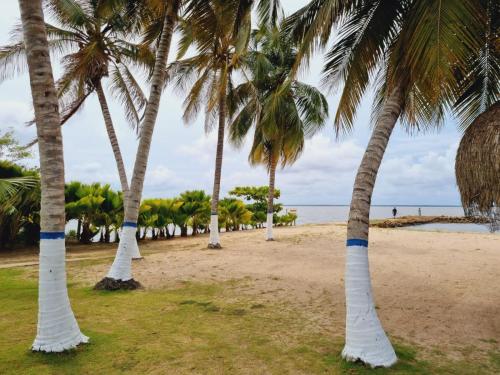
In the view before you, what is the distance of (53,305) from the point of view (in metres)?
4.99

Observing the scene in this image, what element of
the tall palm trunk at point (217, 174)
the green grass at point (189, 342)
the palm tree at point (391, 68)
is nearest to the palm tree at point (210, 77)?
the tall palm trunk at point (217, 174)

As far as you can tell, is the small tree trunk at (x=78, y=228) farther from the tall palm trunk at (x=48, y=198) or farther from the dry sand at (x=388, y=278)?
the tall palm trunk at (x=48, y=198)

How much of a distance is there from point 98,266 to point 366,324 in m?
9.38

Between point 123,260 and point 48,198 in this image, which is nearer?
point 48,198

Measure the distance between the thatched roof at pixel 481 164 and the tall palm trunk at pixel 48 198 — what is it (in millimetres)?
6019

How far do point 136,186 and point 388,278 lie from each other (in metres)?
6.90

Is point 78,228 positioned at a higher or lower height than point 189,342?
higher

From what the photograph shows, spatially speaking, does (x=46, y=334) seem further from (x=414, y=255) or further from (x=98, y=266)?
(x=414, y=255)

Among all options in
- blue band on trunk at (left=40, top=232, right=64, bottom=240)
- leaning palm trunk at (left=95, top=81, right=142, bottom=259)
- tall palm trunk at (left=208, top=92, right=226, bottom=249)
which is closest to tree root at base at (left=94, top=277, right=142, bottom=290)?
blue band on trunk at (left=40, top=232, right=64, bottom=240)

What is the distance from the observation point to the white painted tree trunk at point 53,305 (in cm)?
496

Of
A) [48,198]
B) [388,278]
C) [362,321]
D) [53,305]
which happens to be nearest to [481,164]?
[362,321]

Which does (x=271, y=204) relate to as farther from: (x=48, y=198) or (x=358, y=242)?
(x=48, y=198)

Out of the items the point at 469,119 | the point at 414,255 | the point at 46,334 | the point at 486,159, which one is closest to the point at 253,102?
the point at 414,255

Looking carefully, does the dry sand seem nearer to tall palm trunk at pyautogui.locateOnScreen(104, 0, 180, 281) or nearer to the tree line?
tall palm trunk at pyautogui.locateOnScreen(104, 0, 180, 281)
